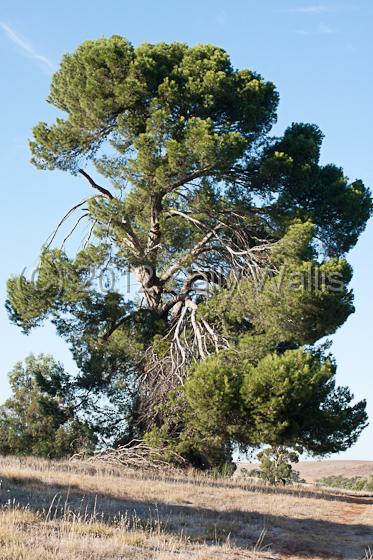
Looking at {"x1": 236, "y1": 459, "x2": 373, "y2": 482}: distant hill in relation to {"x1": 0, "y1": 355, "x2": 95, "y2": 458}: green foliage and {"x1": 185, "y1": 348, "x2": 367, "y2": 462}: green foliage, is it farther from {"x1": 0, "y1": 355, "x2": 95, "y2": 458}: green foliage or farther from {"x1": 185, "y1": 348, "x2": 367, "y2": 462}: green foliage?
{"x1": 185, "y1": 348, "x2": 367, "y2": 462}: green foliage

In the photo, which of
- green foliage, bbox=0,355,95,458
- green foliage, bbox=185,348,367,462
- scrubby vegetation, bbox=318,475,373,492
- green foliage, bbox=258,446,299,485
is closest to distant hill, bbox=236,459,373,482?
scrubby vegetation, bbox=318,475,373,492

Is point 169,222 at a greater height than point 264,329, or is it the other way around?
point 169,222

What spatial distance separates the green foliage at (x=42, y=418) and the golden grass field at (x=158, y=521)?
5.22 m

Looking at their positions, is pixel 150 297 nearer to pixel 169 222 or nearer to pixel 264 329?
pixel 169 222

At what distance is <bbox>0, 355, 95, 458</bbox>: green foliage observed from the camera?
2123 centimetres

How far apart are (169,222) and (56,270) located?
3585 mm

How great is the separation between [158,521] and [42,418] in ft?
40.9

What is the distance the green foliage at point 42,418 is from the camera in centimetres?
2123

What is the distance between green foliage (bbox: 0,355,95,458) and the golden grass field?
17.1 feet

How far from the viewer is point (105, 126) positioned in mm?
21562

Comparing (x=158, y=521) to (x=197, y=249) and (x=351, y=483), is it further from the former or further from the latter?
(x=351, y=483)

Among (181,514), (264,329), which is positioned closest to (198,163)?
(264,329)

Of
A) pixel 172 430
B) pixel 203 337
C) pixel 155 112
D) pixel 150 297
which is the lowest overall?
pixel 172 430

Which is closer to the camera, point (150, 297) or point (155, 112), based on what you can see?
point (155, 112)
